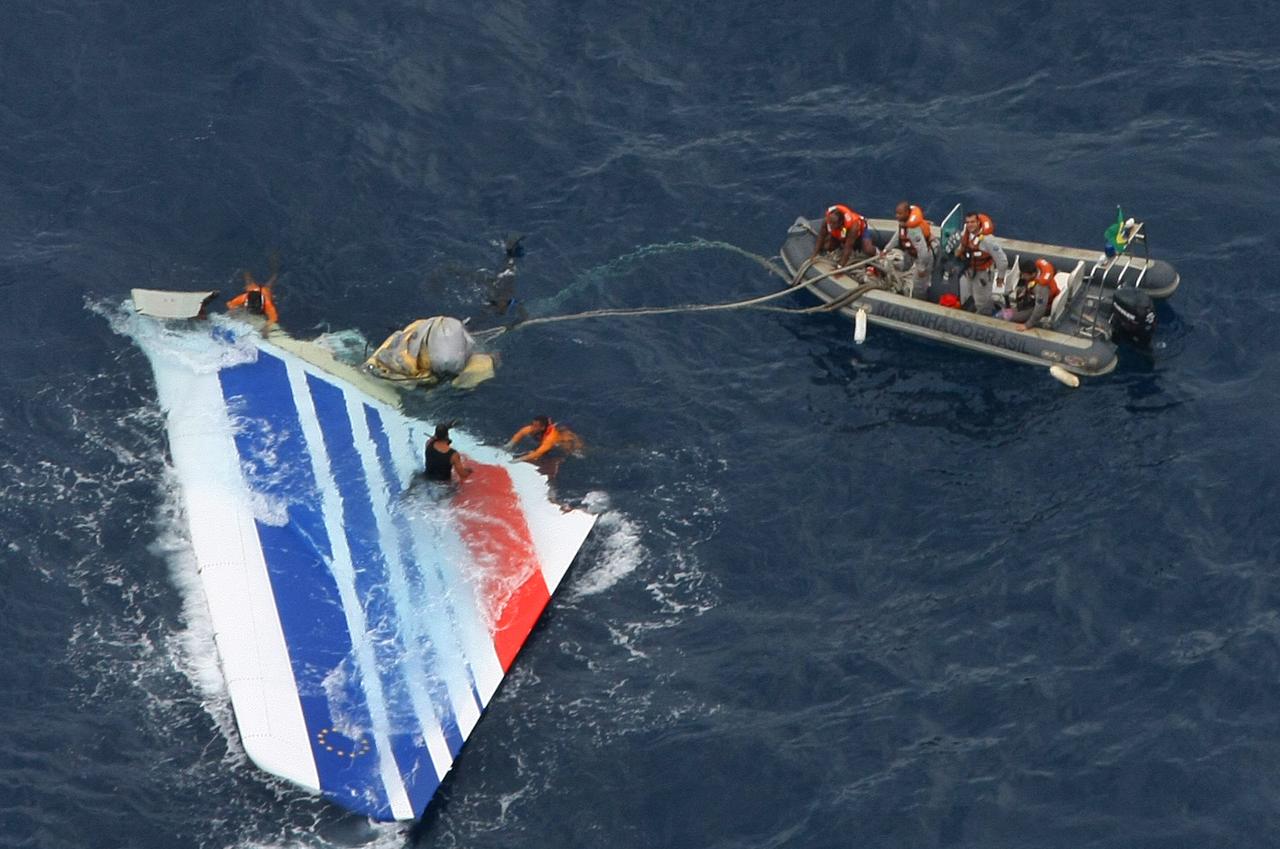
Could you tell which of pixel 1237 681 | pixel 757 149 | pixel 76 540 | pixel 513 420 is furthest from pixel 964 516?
pixel 76 540

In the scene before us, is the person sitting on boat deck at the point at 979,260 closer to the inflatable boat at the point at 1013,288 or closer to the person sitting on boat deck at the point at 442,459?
the inflatable boat at the point at 1013,288

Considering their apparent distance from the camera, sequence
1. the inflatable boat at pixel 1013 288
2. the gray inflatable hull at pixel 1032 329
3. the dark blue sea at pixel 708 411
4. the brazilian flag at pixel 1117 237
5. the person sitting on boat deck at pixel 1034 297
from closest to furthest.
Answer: the dark blue sea at pixel 708 411 < the inflatable boat at pixel 1013 288 < the gray inflatable hull at pixel 1032 329 < the person sitting on boat deck at pixel 1034 297 < the brazilian flag at pixel 1117 237

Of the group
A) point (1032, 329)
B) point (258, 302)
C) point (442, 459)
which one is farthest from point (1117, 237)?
point (258, 302)

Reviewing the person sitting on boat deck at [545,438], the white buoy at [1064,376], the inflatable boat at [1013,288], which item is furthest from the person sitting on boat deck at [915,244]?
the person sitting on boat deck at [545,438]

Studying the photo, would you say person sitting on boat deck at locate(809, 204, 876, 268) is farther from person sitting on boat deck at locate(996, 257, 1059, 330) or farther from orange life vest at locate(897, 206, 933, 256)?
person sitting on boat deck at locate(996, 257, 1059, 330)

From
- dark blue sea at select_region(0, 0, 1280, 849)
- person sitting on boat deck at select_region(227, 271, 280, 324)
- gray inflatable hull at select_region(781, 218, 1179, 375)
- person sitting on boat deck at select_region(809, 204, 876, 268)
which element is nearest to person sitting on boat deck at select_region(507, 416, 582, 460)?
dark blue sea at select_region(0, 0, 1280, 849)
